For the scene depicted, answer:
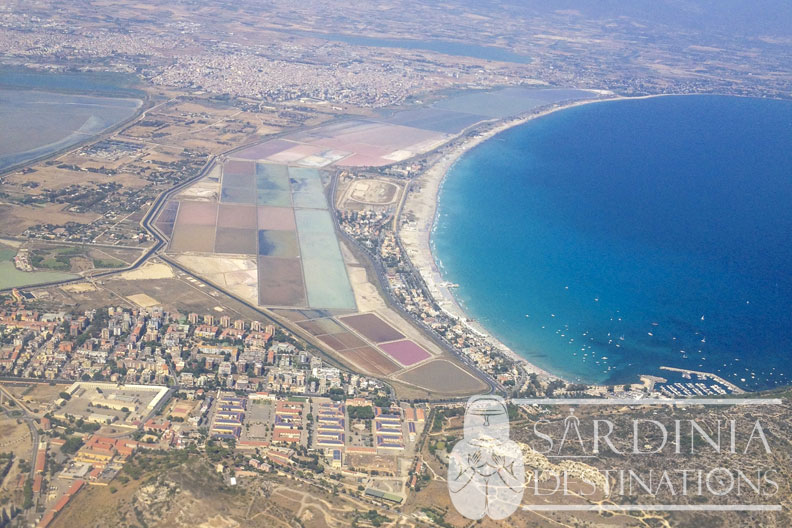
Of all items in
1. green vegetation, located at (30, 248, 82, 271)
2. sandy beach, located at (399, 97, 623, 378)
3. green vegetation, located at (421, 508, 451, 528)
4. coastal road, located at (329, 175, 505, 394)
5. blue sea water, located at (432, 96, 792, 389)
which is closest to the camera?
green vegetation, located at (421, 508, 451, 528)

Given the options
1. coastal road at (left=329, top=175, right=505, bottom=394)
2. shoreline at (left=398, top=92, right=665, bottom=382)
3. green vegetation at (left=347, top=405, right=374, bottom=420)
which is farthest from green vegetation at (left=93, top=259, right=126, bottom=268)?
green vegetation at (left=347, top=405, right=374, bottom=420)

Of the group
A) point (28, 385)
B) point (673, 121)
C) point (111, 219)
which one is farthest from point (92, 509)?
point (673, 121)

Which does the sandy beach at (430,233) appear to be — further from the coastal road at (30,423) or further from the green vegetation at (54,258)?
the coastal road at (30,423)

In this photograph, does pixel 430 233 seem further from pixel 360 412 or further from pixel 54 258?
pixel 360 412

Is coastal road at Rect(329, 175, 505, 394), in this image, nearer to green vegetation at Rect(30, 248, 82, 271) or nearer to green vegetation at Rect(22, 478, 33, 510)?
green vegetation at Rect(30, 248, 82, 271)

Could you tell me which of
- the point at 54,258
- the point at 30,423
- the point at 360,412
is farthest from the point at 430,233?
the point at 30,423
